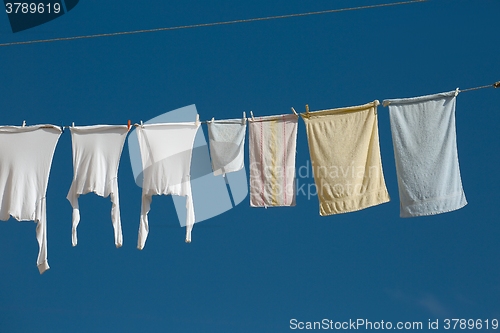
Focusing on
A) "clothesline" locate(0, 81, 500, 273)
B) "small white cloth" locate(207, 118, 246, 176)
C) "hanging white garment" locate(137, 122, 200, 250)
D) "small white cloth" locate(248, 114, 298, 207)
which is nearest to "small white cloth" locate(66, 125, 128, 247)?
"clothesline" locate(0, 81, 500, 273)

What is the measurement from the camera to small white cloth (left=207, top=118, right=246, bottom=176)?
19.8ft

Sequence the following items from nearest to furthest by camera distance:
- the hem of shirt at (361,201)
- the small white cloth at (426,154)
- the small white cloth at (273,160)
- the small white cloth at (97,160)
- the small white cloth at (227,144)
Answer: the small white cloth at (426,154)
the hem of shirt at (361,201)
the small white cloth at (273,160)
the small white cloth at (227,144)
the small white cloth at (97,160)

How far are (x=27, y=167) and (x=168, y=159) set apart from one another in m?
1.26

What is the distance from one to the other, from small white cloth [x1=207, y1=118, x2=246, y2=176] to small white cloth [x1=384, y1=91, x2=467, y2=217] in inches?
50.0

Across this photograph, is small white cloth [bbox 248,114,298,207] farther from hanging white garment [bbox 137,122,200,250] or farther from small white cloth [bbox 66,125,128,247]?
small white cloth [bbox 66,125,128,247]

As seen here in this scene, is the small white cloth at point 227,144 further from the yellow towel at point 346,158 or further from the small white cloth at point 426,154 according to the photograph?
the small white cloth at point 426,154

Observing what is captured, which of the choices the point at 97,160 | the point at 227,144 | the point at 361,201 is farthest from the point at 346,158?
the point at 97,160

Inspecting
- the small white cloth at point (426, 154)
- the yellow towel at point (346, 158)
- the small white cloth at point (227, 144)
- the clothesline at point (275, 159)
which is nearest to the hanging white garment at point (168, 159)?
the clothesline at point (275, 159)

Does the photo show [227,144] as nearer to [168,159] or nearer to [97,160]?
[168,159]

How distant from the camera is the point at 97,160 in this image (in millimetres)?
6219

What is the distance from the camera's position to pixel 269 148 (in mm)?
5957

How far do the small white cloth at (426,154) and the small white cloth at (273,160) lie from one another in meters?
0.88

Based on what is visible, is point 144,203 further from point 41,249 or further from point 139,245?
point 41,249

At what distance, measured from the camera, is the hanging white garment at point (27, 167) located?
20.5 ft
